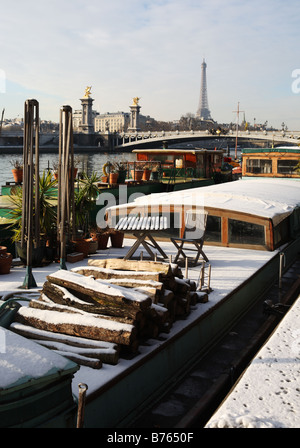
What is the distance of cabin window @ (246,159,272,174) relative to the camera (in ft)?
73.9

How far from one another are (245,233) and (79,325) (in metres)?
6.39

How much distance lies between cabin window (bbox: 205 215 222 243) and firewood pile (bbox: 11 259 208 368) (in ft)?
15.9

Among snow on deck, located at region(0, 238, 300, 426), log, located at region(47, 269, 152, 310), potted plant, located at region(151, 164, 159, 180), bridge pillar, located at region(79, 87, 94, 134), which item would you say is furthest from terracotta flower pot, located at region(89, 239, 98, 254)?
bridge pillar, located at region(79, 87, 94, 134)

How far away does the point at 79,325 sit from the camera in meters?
5.04

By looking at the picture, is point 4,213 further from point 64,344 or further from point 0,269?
point 64,344

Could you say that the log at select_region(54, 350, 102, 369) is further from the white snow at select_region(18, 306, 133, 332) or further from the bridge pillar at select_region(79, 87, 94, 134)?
the bridge pillar at select_region(79, 87, 94, 134)

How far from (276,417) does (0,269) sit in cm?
580

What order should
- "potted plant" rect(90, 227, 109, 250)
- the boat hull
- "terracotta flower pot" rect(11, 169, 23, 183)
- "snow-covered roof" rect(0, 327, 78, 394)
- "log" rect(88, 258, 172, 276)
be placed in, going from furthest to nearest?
"terracotta flower pot" rect(11, 169, 23, 183) < "potted plant" rect(90, 227, 109, 250) < "log" rect(88, 258, 172, 276) < the boat hull < "snow-covered roof" rect(0, 327, 78, 394)

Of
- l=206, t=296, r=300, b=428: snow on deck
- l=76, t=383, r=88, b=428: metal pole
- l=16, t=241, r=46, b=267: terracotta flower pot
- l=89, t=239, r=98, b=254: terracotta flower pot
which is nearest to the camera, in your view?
l=76, t=383, r=88, b=428: metal pole

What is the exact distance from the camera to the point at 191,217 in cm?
1026

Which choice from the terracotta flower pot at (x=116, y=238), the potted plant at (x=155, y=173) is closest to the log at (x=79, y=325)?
the terracotta flower pot at (x=116, y=238)

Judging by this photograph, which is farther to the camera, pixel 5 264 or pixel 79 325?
pixel 5 264

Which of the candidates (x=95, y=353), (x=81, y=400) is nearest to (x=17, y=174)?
(x=95, y=353)

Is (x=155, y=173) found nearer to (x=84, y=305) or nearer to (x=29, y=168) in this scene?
(x=29, y=168)
